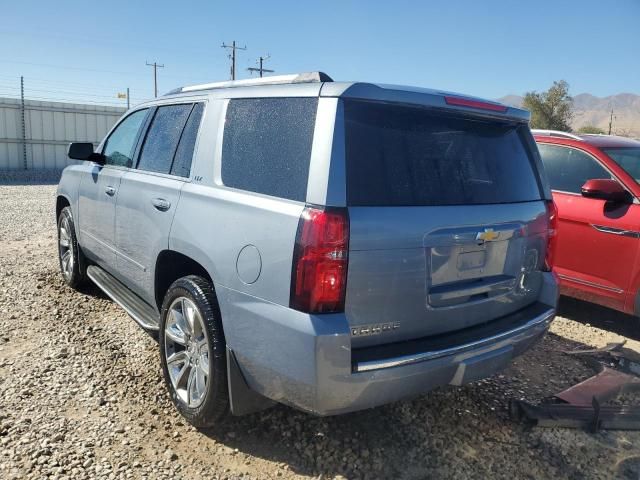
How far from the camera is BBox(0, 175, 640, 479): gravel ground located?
2.72 meters

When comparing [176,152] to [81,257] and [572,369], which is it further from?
[572,369]

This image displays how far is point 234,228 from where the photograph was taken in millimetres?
2623

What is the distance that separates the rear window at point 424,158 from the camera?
239cm

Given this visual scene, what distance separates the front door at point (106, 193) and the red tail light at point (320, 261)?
7.60ft

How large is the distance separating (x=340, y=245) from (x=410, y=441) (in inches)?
54.6

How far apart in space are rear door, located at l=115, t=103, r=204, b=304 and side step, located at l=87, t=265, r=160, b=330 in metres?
0.09

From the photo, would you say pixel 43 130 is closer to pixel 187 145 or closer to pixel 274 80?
pixel 187 145

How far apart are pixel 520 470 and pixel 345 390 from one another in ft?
3.88

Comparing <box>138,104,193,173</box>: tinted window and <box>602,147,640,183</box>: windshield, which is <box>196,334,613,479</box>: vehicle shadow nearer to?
<box>138,104,193,173</box>: tinted window

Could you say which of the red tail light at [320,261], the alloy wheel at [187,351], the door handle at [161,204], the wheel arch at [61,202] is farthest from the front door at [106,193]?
the red tail light at [320,261]

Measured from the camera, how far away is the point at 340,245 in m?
2.26

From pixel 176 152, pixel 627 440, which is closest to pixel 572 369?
pixel 627 440

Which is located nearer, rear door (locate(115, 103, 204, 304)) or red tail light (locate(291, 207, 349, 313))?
red tail light (locate(291, 207, 349, 313))

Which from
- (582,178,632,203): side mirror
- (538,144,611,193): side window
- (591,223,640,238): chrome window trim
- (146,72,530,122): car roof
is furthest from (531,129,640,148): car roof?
(146,72,530,122): car roof
